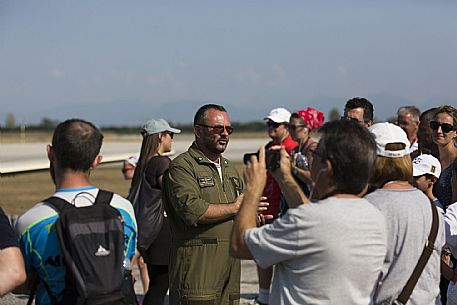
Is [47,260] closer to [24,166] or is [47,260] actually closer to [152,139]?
[152,139]

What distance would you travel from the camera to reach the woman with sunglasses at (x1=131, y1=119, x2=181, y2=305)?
702 centimetres

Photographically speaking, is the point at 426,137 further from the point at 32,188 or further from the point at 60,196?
the point at 32,188

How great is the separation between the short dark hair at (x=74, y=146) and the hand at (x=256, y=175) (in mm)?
756

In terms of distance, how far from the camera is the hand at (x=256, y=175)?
3.57 meters

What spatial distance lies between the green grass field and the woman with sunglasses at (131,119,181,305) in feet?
34.2

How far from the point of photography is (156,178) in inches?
276

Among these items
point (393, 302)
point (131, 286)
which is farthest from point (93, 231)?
point (393, 302)

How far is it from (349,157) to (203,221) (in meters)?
2.31

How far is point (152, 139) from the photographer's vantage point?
24.0 ft

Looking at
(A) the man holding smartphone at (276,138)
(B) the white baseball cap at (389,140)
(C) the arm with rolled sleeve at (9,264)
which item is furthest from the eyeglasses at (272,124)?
(C) the arm with rolled sleeve at (9,264)

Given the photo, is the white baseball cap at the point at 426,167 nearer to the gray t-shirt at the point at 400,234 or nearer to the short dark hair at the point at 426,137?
the gray t-shirt at the point at 400,234

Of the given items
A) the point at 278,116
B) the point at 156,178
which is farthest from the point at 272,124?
the point at 156,178

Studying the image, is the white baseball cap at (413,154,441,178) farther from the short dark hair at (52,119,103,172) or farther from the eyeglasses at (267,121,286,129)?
the eyeglasses at (267,121,286,129)

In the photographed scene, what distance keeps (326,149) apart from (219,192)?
2426 mm
